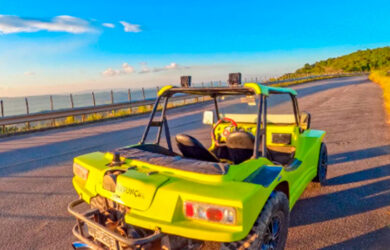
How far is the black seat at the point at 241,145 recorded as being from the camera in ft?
10.4

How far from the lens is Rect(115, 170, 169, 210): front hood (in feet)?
7.30

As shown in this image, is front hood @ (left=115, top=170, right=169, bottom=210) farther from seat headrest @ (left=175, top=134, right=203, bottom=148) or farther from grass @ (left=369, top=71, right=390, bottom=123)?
grass @ (left=369, top=71, right=390, bottom=123)

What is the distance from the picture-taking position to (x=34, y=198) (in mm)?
4590

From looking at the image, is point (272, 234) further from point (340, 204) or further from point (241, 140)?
point (340, 204)

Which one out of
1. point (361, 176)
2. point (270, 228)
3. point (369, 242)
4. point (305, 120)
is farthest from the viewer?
point (361, 176)

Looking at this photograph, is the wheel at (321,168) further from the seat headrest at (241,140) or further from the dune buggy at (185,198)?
the seat headrest at (241,140)

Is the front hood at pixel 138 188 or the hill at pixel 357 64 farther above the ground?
the hill at pixel 357 64

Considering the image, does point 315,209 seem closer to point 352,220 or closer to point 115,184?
point 352,220

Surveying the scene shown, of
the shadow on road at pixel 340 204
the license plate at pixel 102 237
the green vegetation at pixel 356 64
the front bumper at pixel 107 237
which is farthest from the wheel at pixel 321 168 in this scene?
the green vegetation at pixel 356 64

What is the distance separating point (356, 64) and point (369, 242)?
98.3 meters

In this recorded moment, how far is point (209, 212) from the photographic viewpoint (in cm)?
208

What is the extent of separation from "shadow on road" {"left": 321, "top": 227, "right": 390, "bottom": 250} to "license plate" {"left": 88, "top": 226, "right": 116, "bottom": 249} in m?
2.20

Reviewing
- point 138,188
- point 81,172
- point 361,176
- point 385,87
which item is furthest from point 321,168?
point 385,87

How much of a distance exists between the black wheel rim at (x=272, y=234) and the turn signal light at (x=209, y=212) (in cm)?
62
